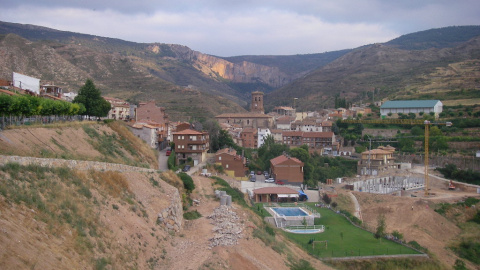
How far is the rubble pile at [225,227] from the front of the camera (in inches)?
701

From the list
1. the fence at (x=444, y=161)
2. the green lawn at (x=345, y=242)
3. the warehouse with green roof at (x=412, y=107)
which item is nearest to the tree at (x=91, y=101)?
the green lawn at (x=345, y=242)

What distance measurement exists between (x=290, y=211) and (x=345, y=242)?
6852 millimetres

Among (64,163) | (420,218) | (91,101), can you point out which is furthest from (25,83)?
(420,218)

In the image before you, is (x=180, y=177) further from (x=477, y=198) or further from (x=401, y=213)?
(x=477, y=198)

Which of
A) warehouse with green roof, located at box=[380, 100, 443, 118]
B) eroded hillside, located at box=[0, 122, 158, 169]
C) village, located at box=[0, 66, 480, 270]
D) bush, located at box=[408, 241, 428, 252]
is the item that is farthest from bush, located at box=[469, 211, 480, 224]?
warehouse with green roof, located at box=[380, 100, 443, 118]

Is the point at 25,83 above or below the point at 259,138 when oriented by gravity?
above

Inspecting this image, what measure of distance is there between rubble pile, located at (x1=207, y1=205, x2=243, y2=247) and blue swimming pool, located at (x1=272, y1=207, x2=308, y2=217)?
489 inches

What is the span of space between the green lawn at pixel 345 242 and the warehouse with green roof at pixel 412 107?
42144mm

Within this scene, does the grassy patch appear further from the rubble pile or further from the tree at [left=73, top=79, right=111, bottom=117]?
the tree at [left=73, top=79, right=111, bottom=117]

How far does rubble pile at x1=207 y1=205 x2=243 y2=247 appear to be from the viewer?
17812 mm

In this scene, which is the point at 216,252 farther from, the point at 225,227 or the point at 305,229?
the point at 305,229

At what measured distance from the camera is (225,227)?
1992 centimetres

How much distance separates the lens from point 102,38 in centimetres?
16462

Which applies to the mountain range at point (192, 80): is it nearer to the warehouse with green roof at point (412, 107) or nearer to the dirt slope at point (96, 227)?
the warehouse with green roof at point (412, 107)
